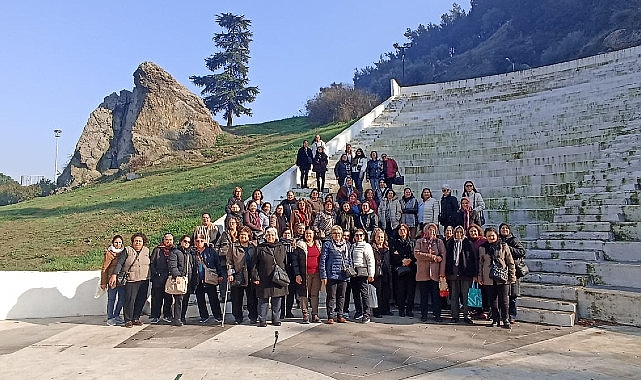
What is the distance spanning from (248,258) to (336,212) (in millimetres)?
2213

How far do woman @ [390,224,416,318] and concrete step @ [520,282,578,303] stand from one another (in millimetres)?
1727

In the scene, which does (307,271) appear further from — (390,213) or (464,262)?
(464,262)

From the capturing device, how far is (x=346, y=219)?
9.36m

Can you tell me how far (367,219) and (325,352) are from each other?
367 centimetres

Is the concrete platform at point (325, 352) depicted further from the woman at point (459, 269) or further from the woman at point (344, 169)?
the woman at point (344, 169)

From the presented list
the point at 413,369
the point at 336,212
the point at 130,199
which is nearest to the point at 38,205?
the point at 130,199

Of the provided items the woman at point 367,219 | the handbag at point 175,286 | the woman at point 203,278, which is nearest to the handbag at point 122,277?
the handbag at point 175,286

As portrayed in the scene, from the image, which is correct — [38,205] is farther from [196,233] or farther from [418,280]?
[418,280]

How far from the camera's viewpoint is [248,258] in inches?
322

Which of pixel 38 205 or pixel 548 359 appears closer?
pixel 548 359

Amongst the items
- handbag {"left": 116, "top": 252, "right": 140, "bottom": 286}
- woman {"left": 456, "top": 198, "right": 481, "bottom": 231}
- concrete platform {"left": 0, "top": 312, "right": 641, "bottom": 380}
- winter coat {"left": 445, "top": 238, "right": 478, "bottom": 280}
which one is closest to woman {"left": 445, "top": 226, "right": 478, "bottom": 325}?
winter coat {"left": 445, "top": 238, "right": 478, "bottom": 280}

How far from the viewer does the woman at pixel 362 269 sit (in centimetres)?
799

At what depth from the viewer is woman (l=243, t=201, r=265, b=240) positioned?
919cm

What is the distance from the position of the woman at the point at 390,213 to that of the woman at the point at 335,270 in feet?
5.49
